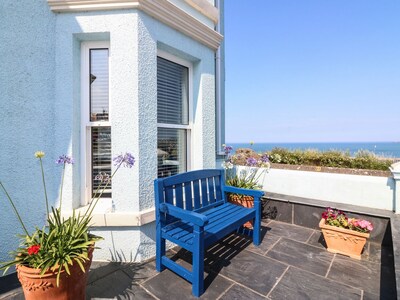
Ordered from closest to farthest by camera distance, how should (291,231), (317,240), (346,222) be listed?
1. (346,222)
2. (317,240)
3. (291,231)

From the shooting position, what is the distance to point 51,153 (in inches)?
97.0

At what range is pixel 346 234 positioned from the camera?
265cm

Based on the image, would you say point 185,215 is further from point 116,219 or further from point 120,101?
point 120,101

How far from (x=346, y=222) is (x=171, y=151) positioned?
277 centimetres

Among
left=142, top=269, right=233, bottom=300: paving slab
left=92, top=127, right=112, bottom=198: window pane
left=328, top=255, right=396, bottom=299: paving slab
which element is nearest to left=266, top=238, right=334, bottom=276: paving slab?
left=328, top=255, right=396, bottom=299: paving slab

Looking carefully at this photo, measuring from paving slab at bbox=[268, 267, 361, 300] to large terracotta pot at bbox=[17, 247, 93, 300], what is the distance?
70.7 inches

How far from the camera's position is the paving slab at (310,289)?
1.91 m

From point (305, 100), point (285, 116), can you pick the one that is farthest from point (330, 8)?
point (285, 116)

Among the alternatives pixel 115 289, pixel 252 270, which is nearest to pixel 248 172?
pixel 252 270

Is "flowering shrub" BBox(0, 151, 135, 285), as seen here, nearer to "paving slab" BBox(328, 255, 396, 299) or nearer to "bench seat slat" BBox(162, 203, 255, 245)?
"bench seat slat" BBox(162, 203, 255, 245)

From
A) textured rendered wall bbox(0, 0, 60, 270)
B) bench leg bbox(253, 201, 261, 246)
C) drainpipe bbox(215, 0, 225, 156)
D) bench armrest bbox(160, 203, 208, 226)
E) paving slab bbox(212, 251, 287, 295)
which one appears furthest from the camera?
drainpipe bbox(215, 0, 225, 156)

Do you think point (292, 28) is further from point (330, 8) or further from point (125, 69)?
point (125, 69)

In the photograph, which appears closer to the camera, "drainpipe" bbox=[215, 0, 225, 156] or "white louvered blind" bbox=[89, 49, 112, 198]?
"white louvered blind" bbox=[89, 49, 112, 198]

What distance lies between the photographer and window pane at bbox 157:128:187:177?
3.05 m
